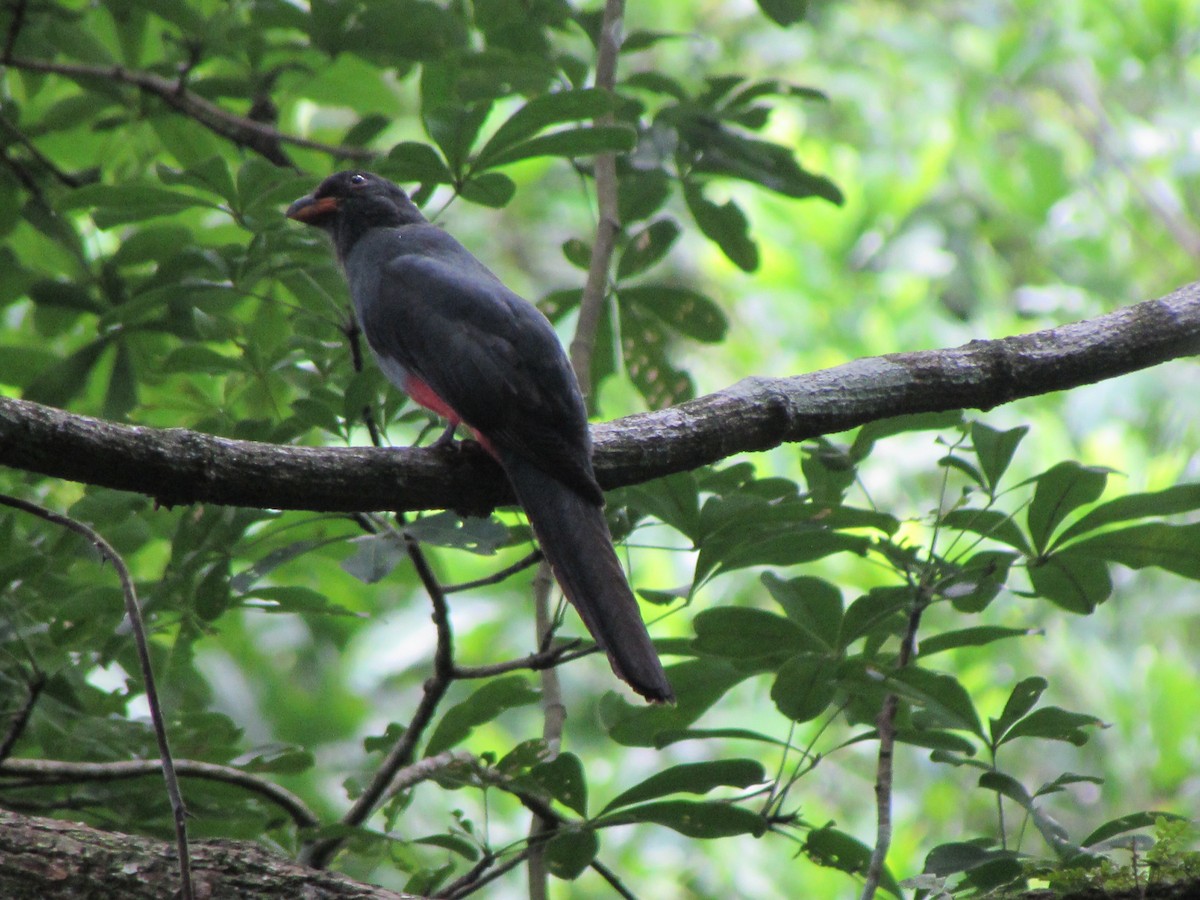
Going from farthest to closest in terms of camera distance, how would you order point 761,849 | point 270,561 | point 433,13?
point 761,849 → point 433,13 → point 270,561

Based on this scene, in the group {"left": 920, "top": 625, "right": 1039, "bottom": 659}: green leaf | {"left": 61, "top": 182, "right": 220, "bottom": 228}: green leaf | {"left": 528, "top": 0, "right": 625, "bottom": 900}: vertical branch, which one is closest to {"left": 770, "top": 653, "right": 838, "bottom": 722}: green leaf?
{"left": 920, "top": 625, "right": 1039, "bottom": 659}: green leaf

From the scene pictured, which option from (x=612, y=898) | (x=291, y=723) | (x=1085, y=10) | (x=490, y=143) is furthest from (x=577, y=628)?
(x=1085, y=10)

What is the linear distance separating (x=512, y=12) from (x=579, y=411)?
1683 millimetres

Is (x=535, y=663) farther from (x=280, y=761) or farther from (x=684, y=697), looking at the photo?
(x=280, y=761)

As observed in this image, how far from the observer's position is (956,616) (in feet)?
22.9

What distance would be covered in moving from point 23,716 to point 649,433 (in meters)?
1.41

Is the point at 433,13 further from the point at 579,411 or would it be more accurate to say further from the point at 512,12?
the point at 579,411

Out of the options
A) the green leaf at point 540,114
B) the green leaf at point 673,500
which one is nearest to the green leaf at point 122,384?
the green leaf at point 540,114

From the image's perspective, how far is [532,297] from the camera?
395 inches

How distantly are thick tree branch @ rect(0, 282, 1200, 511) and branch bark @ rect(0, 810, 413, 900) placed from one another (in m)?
0.58

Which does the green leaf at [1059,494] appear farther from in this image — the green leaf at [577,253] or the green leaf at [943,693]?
the green leaf at [577,253]

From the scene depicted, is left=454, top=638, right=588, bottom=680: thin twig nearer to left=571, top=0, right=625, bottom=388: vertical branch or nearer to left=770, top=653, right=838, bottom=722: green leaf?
left=770, top=653, right=838, bottom=722: green leaf

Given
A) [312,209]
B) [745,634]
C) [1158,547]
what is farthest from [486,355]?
[1158,547]

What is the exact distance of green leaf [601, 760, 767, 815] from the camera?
7.54 feet
